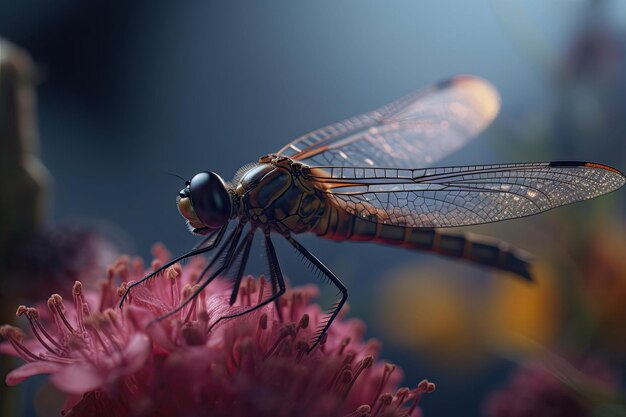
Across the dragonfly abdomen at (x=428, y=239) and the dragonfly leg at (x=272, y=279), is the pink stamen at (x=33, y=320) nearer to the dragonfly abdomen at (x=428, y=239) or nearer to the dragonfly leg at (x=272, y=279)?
the dragonfly leg at (x=272, y=279)

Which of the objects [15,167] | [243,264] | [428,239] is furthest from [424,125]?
[15,167]

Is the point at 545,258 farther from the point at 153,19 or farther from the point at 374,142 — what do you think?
the point at 153,19

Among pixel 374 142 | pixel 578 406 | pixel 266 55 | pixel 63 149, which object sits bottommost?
pixel 63 149

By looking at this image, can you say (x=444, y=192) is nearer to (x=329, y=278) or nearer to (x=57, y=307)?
(x=329, y=278)

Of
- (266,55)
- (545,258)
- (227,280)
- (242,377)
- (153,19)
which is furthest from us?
(153,19)

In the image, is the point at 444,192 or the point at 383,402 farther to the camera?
the point at 444,192

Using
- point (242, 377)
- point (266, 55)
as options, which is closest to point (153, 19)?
point (266, 55)
